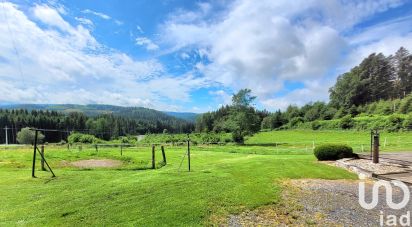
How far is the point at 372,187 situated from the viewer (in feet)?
40.3

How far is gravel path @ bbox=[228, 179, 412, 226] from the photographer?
26.7 feet

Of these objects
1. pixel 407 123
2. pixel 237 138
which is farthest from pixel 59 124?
pixel 407 123

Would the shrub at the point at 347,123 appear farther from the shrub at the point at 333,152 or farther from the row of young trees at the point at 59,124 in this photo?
the row of young trees at the point at 59,124

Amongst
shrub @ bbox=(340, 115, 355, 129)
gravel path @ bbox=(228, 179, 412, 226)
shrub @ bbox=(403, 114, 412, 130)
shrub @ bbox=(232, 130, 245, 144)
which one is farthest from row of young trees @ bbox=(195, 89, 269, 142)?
gravel path @ bbox=(228, 179, 412, 226)

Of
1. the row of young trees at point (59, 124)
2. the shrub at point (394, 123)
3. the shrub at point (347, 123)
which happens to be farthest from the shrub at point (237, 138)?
the row of young trees at point (59, 124)

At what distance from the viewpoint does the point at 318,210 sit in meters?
9.09

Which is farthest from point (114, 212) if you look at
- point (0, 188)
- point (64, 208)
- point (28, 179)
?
point (28, 179)

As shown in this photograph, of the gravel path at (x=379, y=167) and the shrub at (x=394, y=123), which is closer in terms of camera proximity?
the gravel path at (x=379, y=167)

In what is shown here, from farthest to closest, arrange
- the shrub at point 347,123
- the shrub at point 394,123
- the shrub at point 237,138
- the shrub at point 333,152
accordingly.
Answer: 1. the shrub at point 347,123
2. the shrub at point 237,138
3. the shrub at point 394,123
4. the shrub at point 333,152

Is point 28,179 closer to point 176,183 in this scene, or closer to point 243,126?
point 176,183

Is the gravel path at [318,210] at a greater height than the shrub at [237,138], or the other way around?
the gravel path at [318,210]

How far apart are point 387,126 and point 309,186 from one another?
5721 cm

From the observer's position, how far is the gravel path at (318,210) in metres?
8.13

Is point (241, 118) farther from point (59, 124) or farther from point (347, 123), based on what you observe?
point (59, 124)
